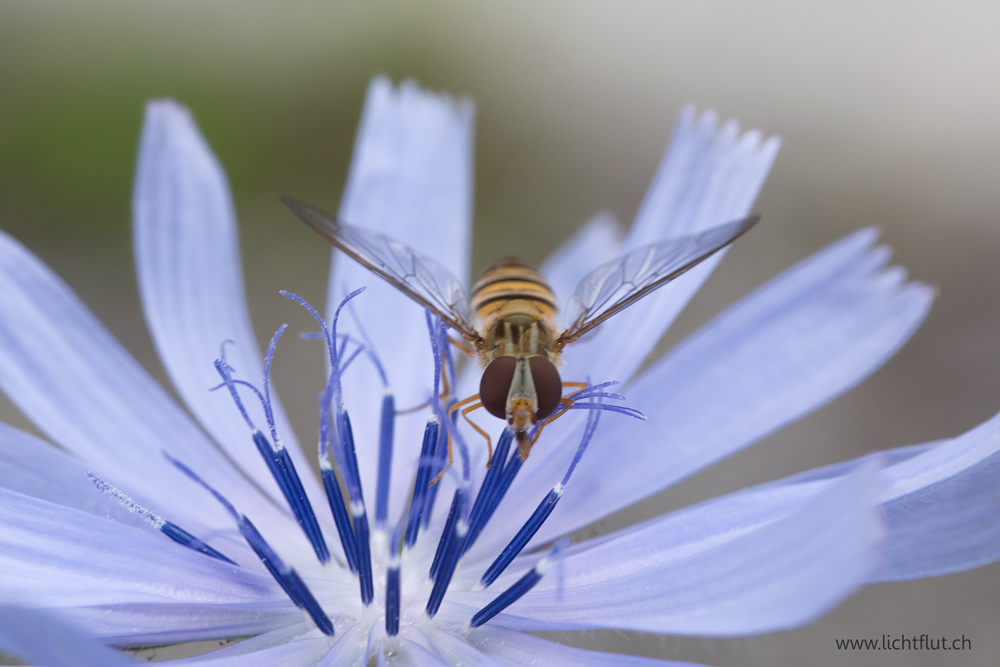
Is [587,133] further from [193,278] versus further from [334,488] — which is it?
[334,488]

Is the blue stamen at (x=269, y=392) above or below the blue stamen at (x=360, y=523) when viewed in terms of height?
above

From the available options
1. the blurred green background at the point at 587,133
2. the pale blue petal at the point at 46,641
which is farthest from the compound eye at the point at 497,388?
the blurred green background at the point at 587,133

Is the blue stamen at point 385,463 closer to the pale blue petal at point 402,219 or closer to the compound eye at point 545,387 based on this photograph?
the pale blue petal at point 402,219

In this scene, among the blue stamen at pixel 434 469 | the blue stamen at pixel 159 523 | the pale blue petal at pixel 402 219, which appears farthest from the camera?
the pale blue petal at pixel 402 219

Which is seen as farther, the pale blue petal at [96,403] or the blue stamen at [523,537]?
the pale blue petal at [96,403]

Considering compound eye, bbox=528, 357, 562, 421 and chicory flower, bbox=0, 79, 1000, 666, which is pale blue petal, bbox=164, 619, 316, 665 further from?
compound eye, bbox=528, 357, 562, 421

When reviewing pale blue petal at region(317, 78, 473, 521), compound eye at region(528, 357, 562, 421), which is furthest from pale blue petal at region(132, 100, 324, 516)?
compound eye at region(528, 357, 562, 421)
